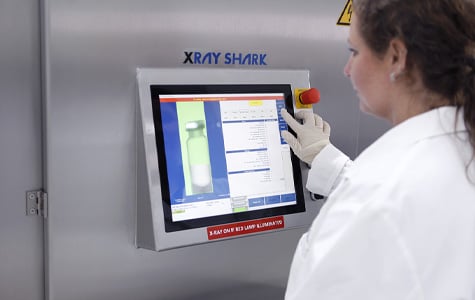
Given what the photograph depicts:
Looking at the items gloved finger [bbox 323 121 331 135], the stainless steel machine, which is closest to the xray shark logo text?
the stainless steel machine

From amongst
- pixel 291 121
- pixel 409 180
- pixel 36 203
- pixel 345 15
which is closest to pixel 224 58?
pixel 291 121

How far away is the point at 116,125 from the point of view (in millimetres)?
1204

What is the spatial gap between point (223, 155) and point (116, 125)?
256mm

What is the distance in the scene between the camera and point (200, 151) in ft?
4.12

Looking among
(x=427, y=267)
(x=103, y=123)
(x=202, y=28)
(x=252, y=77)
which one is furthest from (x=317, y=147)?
(x=427, y=267)

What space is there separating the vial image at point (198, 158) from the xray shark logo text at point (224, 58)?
0.15 metres

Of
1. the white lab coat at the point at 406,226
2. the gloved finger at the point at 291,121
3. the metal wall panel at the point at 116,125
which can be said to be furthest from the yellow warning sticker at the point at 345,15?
the white lab coat at the point at 406,226

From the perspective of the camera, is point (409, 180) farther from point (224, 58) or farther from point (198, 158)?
point (224, 58)

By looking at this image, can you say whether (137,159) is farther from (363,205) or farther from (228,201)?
(363,205)

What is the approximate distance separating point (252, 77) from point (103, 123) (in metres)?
0.40

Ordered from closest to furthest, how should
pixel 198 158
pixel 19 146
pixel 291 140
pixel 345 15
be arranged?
pixel 19 146, pixel 198 158, pixel 291 140, pixel 345 15

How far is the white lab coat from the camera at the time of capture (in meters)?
0.76

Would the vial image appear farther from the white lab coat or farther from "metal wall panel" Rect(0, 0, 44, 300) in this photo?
the white lab coat

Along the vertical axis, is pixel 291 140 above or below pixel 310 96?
below
